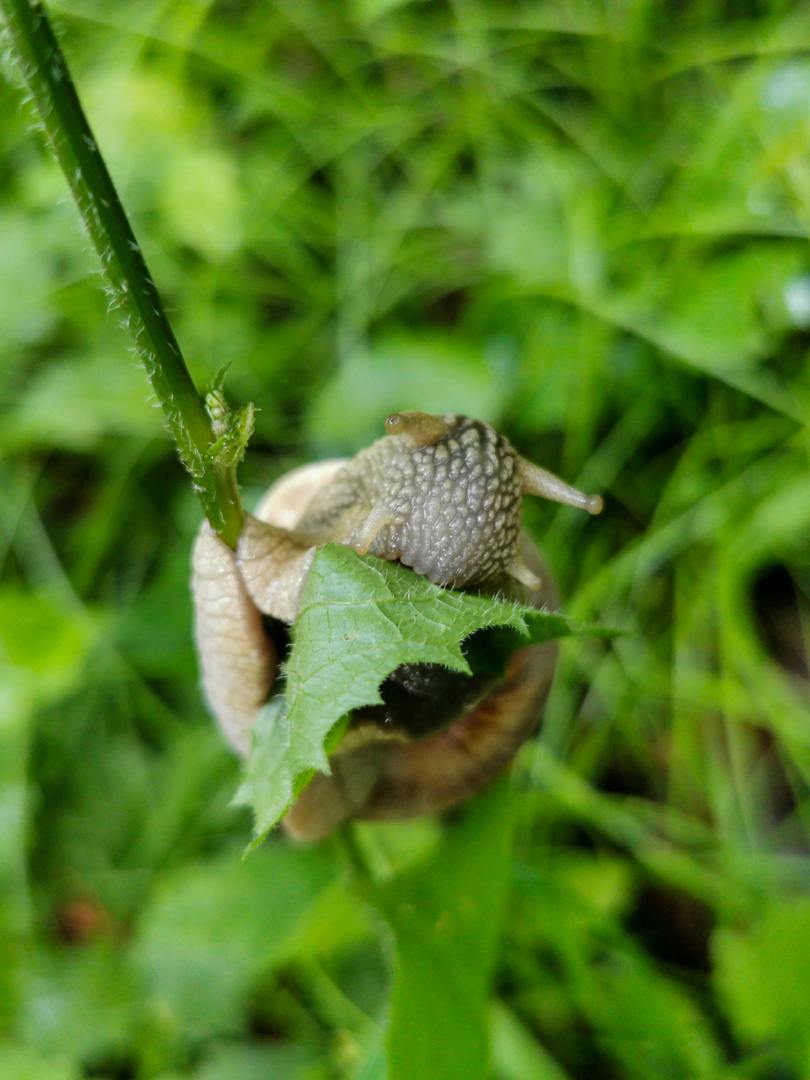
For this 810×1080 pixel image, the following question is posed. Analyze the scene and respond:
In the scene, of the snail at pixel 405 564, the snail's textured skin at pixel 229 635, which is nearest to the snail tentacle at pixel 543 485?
the snail at pixel 405 564

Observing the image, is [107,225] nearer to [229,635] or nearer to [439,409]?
[229,635]

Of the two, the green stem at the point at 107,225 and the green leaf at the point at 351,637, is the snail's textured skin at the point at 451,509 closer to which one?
the green leaf at the point at 351,637

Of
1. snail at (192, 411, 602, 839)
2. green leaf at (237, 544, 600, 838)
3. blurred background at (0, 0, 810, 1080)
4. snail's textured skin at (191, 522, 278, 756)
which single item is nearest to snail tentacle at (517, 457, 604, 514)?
snail at (192, 411, 602, 839)

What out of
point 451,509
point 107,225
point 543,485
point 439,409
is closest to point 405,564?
point 451,509

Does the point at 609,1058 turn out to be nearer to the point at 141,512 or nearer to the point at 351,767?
the point at 351,767

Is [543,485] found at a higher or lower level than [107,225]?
lower

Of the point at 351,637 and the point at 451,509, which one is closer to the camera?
the point at 351,637

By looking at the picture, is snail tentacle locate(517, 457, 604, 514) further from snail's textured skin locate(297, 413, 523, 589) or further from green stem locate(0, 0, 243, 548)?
green stem locate(0, 0, 243, 548)
